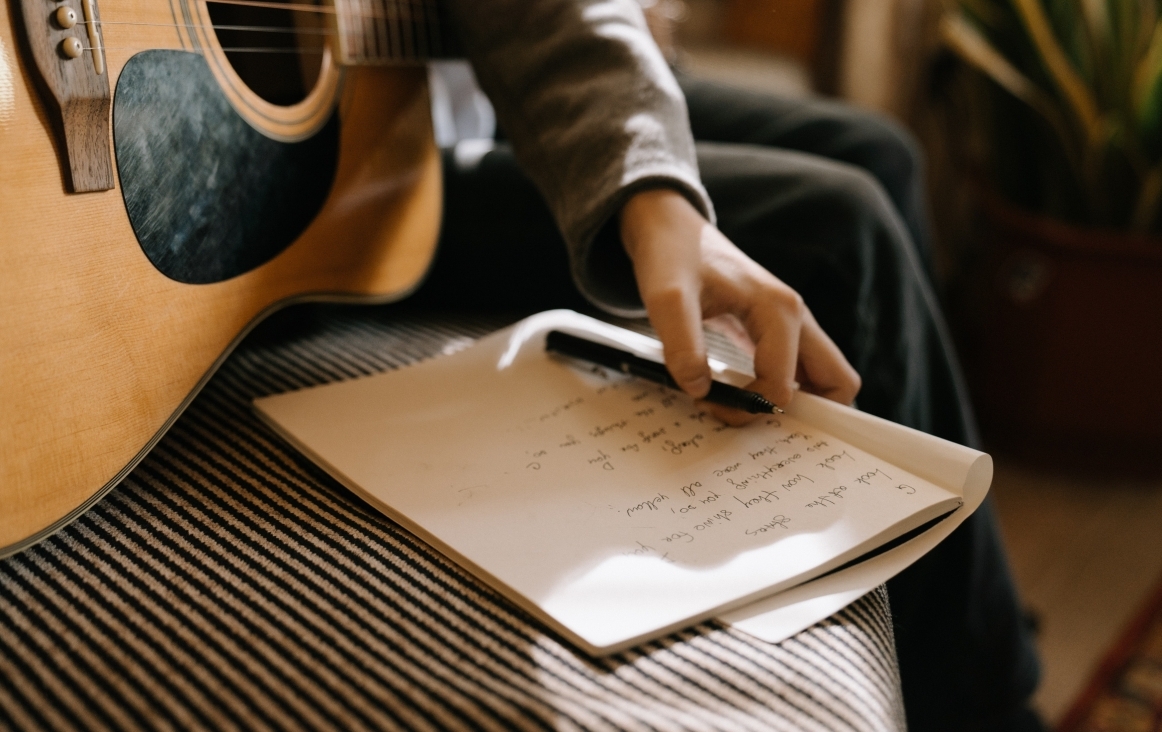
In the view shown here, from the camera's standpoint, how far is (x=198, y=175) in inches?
19.6

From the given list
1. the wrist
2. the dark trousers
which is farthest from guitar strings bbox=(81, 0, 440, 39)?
the wrist

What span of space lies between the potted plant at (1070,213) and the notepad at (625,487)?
Result: 3.14 ft

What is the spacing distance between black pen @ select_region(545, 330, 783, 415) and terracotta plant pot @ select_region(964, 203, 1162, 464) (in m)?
0.97

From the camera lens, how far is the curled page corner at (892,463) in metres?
0.37

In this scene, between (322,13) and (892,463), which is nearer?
(892,463)

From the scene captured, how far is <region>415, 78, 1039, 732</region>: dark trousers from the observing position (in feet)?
2.00

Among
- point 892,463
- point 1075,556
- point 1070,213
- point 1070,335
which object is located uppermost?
point 892,463

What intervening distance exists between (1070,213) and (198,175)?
125 cm

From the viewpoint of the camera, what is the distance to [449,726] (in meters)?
0.31

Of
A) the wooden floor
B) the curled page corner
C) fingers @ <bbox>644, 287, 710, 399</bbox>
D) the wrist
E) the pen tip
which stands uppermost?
the wrist

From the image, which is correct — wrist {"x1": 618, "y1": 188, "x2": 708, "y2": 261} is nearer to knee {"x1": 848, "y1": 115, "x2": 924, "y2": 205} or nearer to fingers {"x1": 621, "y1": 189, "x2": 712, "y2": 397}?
fingers {"x1": 621, "y1": 189, "x2": 712, "y2": 397}

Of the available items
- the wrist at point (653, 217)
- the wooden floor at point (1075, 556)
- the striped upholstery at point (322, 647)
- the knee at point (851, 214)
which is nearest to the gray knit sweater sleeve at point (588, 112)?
the wrist at point (653, 217)

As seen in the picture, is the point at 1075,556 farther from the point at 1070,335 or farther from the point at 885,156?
the point at 885,156

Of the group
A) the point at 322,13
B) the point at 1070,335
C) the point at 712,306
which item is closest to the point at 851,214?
the point at 712,306
